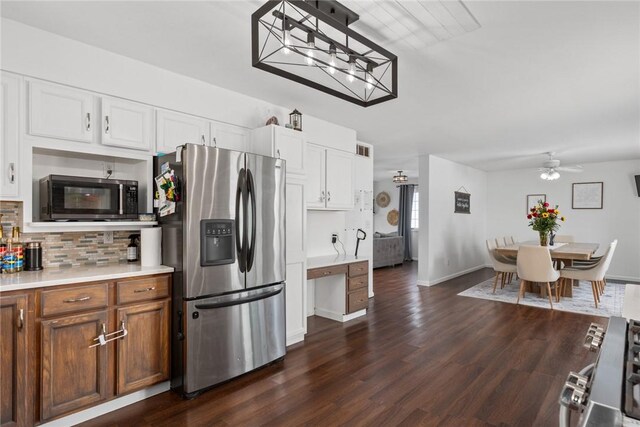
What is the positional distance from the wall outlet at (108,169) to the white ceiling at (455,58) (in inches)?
33.9

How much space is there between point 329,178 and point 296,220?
38.5 inches

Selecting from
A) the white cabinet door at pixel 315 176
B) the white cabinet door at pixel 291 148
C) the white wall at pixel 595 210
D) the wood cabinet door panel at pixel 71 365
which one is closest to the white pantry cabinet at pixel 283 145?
the white cabinet door at pixel 291 148

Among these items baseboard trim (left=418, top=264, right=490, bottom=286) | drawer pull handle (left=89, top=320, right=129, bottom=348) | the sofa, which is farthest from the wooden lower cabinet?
the sofa

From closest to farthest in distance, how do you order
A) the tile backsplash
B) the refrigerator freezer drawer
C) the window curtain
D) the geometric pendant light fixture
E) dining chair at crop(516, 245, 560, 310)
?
1. the geometric pendant light fixture
2. the tile backsplash
3. the refrigerator freezer drawer
4. dining chair at crop(516, 245, 560, 310)
5. the window curtain

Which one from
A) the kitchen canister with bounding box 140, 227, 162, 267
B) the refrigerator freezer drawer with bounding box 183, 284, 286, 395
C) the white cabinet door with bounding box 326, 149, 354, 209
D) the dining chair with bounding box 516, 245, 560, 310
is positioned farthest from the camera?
the dining chair with bounding box 516, 245, 560, 310

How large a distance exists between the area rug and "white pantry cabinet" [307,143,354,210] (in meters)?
2.84

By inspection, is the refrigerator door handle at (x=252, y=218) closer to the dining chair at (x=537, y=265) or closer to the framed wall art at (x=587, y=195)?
the dining chair at (x=537, y=265)

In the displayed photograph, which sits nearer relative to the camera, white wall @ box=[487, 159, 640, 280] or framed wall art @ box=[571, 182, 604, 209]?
white wall @ box=[487, 159, 640, 280]

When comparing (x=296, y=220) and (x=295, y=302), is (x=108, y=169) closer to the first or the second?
(x=296, y=220)

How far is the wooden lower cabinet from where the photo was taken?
1.90 metres

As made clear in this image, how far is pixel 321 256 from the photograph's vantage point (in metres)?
4.54

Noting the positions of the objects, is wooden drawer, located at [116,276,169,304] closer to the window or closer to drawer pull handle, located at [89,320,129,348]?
drawer pull handle, located at [89,320,129,348]

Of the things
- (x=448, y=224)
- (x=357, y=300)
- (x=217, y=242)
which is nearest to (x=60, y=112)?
(x=217, y=242)

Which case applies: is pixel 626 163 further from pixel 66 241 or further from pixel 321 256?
pixel 66 241
